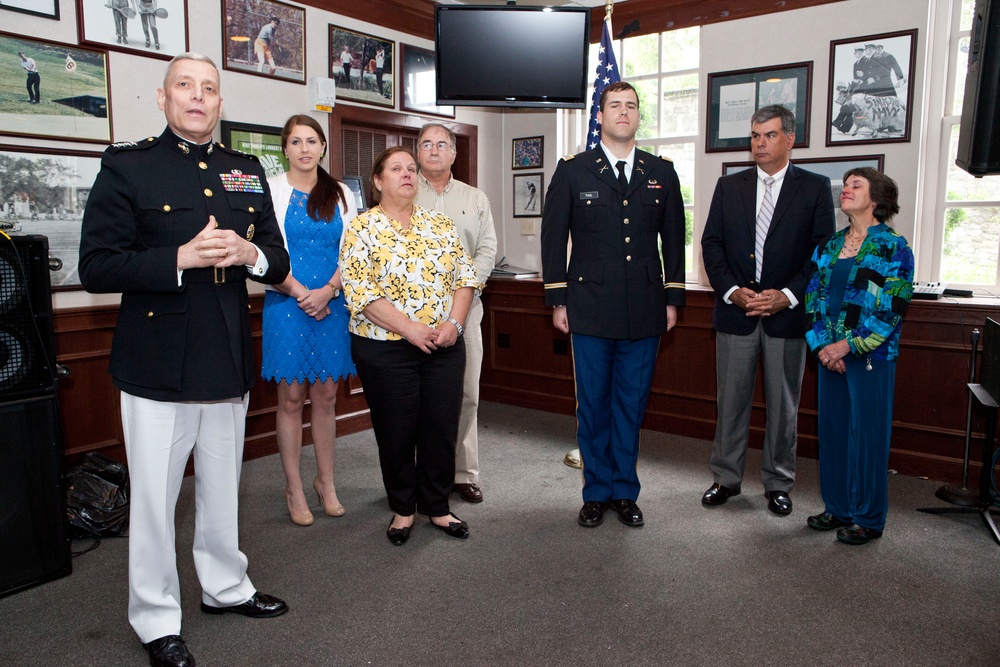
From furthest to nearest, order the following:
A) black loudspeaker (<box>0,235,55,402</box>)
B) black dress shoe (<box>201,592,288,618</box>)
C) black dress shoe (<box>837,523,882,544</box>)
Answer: black dress shoe (<box>837,523,882,544</box>), black loudspeaker (<box>0,235,55,402</box>), black dress shoe (<box>201,592,288,618</box>)

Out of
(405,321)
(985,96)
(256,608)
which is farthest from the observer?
(405,321)

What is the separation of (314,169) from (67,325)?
1368mm

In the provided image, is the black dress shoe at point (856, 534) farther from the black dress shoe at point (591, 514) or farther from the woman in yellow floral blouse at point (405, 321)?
the woman in yellow floral blouse at point (405, 321)

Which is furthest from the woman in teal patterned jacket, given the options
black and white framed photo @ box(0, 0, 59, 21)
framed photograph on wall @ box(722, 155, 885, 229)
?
black and white framed photo @ box(0, 0, 59, 21)

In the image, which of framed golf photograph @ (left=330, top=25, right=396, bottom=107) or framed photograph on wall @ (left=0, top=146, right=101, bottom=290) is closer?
framed photograph on wall @ (left=0, top=146, right=101, bottom=290)

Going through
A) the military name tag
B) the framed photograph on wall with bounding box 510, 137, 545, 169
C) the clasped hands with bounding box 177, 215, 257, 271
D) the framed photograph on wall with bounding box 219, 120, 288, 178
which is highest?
the framed photograph on wall with bounding box 510, 137, 545, 169

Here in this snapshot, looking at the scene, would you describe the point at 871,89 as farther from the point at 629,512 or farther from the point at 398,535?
the point at 398,535

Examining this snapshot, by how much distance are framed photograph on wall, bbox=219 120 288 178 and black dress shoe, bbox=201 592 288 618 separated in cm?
236

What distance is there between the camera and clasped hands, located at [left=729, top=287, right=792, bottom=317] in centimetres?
302

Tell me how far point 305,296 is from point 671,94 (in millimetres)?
3178

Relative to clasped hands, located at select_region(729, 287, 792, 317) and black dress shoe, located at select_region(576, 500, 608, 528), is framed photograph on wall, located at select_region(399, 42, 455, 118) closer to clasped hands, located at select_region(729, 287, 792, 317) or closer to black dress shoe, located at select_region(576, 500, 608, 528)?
clasped hands, located at select_region(729, 287, 792, 317)

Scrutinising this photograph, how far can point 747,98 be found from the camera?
443 cm

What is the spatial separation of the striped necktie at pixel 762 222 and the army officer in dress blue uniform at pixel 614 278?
1.19ft

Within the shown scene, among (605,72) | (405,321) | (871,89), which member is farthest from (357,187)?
(871,89)
